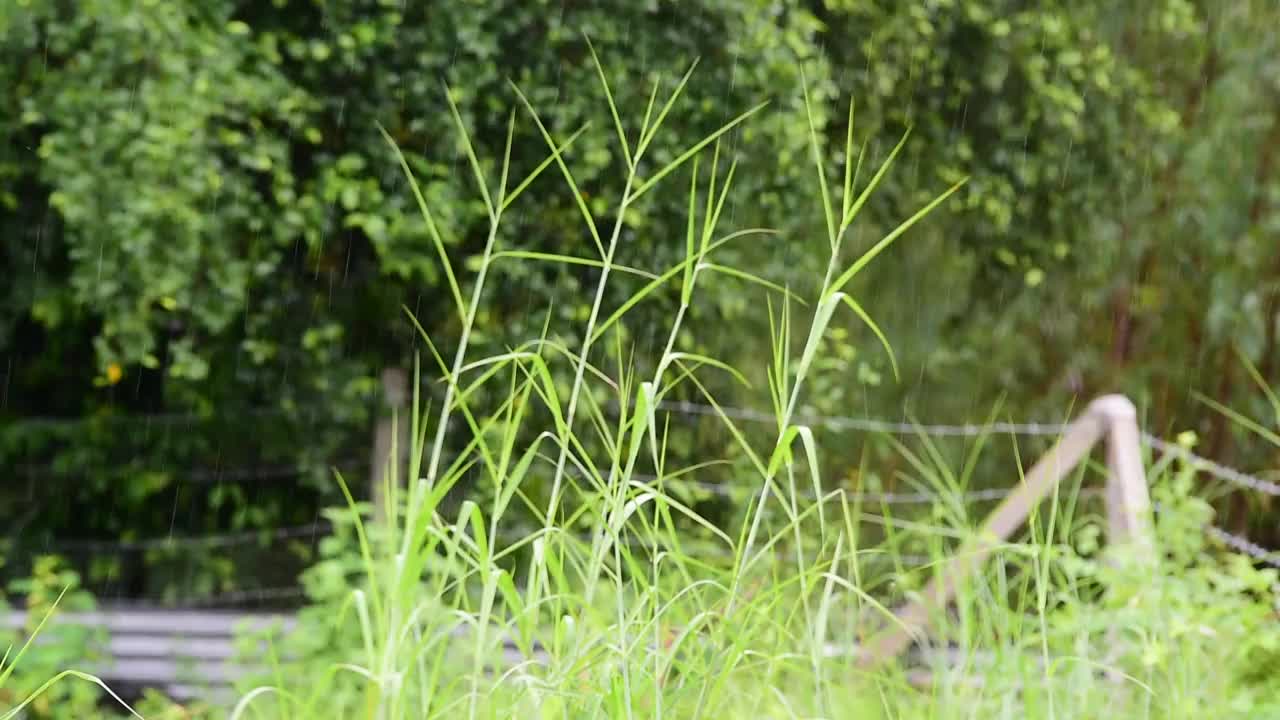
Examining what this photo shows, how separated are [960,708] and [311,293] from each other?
11.1ft

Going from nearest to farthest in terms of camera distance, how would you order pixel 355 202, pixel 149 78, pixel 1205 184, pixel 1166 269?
pixel 149 78
pixel 355 202
pixel 1205 184
pixel 1166 269

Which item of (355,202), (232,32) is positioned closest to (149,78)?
(232,32)

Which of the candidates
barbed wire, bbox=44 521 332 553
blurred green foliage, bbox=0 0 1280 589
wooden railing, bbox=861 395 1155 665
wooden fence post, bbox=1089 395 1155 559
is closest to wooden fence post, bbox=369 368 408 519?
blurred green foliage, bbox=0 0 1280 589

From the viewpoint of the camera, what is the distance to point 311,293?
4672 mm

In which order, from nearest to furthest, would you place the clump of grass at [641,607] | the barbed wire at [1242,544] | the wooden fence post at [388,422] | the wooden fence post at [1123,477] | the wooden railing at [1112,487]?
the clump of grass at [641,607] < the barbed wire at [1242,544] < the wooden railing at [1112,487] < the wooden fence post at [1123,477] < the wooden fence post at [388,422]

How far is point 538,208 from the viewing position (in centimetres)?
458

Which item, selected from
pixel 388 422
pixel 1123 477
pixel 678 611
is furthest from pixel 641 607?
pixel 388 422

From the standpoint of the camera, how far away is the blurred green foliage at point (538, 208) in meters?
3.97

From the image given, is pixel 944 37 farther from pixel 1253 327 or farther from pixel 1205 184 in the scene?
pixel 1253 327

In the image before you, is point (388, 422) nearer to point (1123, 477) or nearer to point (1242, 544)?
point (1123, 477)

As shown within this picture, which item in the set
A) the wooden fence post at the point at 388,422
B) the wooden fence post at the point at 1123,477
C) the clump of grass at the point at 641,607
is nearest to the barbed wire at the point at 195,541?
the wooden fence post at the point at 388,422

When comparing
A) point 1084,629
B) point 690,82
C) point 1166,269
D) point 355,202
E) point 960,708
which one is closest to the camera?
point 960,708

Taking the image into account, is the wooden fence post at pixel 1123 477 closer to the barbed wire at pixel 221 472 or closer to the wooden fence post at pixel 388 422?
the wooden fence post at pixel 388 422

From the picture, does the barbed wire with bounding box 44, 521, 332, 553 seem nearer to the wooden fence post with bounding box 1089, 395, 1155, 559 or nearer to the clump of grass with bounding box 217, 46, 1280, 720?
the wooden fence post with bounding box 1089, 395, 1155, 559
